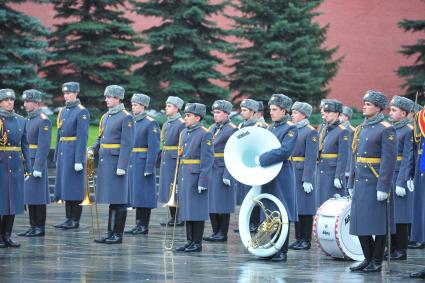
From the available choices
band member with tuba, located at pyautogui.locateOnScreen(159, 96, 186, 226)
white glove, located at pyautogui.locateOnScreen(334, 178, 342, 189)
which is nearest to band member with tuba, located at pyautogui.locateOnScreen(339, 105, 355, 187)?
white glove, located at pyautogui.locateOnScreen(334, 178, 342, 189)

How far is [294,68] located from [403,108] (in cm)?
1782

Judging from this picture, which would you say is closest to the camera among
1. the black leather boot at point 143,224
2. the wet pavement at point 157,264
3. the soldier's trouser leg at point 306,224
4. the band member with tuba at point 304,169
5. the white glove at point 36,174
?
the wet pavement at point 157,264

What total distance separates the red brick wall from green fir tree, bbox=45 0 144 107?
37.1 feet

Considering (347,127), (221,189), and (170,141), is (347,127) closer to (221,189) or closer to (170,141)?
(221,189)

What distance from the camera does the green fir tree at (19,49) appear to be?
27.6 metres

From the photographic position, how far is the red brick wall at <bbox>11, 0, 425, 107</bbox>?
4044 centimetres

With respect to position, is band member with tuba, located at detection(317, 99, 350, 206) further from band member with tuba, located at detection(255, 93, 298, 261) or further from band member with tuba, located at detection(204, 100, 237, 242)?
band member with tuba, located at detection(255, 93, 298, 261)

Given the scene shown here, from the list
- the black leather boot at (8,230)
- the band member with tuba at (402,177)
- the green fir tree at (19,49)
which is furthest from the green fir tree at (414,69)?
the black leather boot at (8,230)

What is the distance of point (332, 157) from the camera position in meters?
15.9

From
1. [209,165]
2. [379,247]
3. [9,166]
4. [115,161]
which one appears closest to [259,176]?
[209,165]

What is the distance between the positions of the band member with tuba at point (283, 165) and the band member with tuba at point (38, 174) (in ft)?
13.8

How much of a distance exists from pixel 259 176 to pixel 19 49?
1602 cm

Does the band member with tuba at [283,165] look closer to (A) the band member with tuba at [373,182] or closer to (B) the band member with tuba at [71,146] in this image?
(A) the band member with tuba at [373,182]

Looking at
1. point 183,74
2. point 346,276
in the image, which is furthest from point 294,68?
point 346,276
